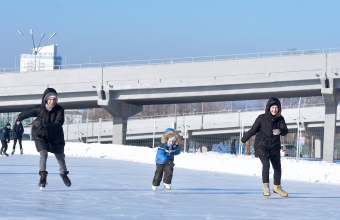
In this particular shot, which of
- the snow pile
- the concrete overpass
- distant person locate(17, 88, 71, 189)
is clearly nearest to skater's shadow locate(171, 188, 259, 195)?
distant person locate(17, 88, 71, 189)

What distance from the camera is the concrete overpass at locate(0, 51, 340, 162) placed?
137 feet

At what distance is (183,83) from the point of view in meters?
44.8

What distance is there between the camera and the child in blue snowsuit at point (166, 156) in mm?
12266

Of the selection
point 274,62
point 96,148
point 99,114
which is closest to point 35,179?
point 96,148

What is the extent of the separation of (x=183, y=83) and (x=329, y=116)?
395 inches

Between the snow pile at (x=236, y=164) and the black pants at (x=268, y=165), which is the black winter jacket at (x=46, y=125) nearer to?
the black pants at (x=268, y=165)

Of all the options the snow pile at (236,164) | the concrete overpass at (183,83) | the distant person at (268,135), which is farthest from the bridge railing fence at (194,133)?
the distant person at (268,135)

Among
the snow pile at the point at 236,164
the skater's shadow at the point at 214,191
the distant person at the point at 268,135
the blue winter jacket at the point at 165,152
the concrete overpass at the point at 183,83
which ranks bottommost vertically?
the snow pile at the point at 236,164

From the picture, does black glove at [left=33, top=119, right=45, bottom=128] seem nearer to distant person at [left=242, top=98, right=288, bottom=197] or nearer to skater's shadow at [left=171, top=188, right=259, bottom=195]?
skater's shadow at [left=171, top=188, right=259, bottom=195]

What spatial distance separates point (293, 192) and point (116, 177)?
4611mm

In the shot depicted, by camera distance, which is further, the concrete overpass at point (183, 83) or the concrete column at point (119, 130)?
the concrete column at point (119, 130)

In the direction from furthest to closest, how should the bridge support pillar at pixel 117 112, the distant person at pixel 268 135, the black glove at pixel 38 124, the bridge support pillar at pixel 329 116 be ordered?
the bridge support pillar at pixel 117 112 < the bridge support pillar at pixel 329 116 < the distant person at pixel 268 135 < the black glove at pixel 38 124

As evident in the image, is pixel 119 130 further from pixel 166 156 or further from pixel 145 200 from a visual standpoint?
pixel 145 200

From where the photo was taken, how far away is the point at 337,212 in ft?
32.0
